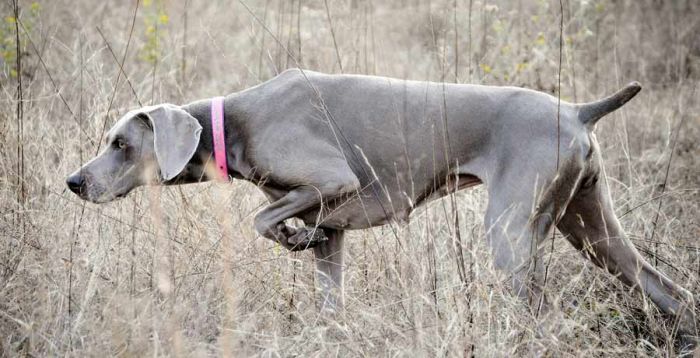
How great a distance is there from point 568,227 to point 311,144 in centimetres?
143

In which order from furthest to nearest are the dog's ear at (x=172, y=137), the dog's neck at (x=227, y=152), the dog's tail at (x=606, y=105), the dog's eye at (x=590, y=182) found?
the dog's neck at (x=227, y=152) < the dog's ear at (x=172, y=137) < the dog's eye at (x=590, y=182) < the dog's tail at (x=606, y=105)

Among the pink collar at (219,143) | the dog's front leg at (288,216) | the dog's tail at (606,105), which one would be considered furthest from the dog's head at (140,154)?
the dog's tail at (606,105)

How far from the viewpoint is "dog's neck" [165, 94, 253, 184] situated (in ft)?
13.8

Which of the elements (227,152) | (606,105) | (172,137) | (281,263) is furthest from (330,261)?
(606,105)

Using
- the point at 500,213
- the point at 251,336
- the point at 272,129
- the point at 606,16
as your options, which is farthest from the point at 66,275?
the point at 606,16

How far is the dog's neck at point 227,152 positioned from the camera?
4.22m

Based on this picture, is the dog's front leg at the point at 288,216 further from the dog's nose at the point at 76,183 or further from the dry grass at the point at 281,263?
the dog's nose at the point at 76,183

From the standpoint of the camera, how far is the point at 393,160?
4223 millimetres

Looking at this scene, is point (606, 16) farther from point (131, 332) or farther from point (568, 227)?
point (131, 332)

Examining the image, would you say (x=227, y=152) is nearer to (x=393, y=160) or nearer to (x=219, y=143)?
(x=219, y=143)

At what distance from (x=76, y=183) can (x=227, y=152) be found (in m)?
0.78

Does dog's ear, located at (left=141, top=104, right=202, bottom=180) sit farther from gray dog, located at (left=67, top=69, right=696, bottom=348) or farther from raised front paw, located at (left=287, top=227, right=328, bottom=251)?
raised front paw, located at (left=287, top=227, right=328, bottom=251)

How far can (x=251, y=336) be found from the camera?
3795 mm

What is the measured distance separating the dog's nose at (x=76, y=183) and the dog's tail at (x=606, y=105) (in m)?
2.50
